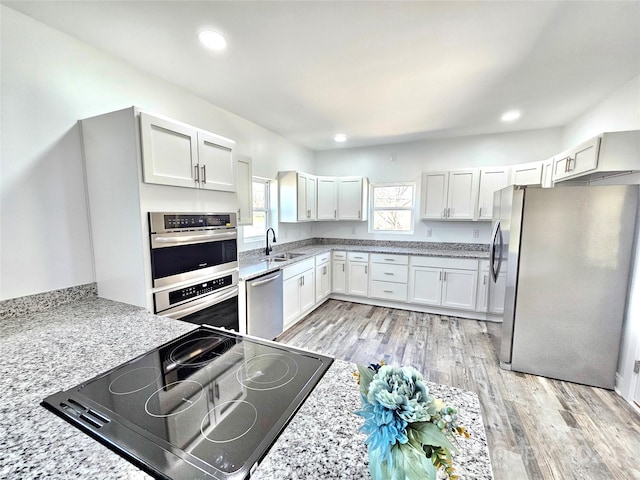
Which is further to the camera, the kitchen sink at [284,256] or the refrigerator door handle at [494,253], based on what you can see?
the kitchen sink at [284,256]

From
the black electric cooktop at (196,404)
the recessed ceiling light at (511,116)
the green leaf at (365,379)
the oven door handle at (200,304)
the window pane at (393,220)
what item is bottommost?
the oven door handle at (200,304)

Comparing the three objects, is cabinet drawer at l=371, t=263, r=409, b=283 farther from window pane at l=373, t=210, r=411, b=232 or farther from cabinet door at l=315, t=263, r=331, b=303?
window pane at l=373, t=210, r=411, b=232

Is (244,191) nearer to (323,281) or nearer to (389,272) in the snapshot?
(323,281)

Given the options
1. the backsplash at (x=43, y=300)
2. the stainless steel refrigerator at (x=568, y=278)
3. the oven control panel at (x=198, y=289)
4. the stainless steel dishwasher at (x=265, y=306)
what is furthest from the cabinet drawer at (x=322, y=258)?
the backsplash at (x=43, y=300)

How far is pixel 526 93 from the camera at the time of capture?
2621mm

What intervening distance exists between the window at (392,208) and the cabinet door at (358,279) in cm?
86

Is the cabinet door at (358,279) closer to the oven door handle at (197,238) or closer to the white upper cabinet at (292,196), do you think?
the white upper cabinet at (292,196)

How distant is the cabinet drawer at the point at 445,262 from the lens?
365 centimetres

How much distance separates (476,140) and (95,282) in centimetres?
486

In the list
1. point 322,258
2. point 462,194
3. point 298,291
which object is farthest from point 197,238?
point 462,194

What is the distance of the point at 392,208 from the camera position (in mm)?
4660

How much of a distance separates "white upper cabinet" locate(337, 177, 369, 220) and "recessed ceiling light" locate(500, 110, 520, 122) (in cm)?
201

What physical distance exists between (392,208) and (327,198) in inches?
45.0

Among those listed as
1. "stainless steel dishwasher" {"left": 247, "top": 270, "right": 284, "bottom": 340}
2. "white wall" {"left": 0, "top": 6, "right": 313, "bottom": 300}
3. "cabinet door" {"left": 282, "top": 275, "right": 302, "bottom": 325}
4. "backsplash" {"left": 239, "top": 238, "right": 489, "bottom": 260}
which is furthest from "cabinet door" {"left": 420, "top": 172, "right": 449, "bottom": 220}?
"white wall" {"left": 0, "top": 6, "right": 313, "bottom": 300}
